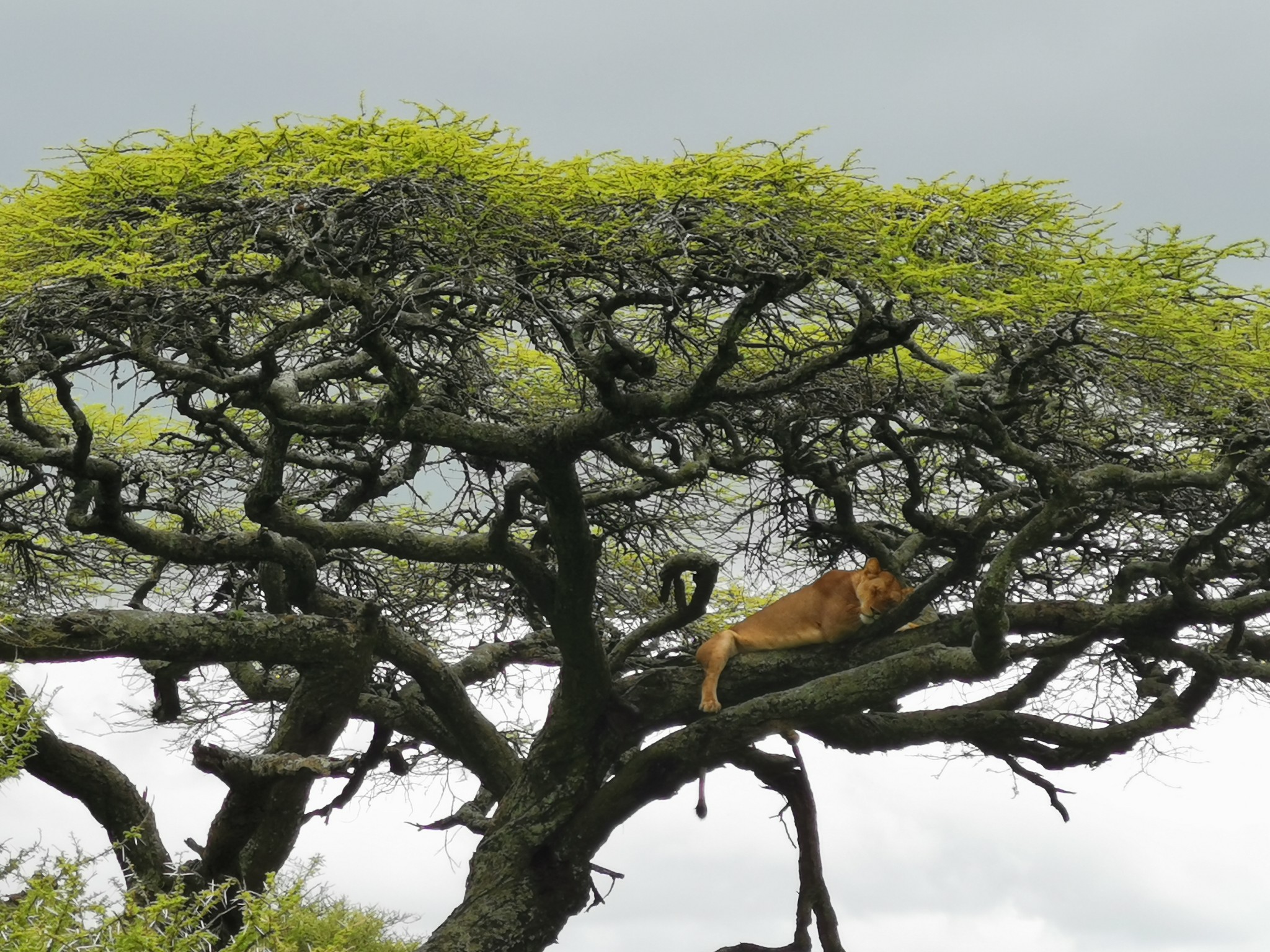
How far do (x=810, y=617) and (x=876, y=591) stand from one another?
0.70 m

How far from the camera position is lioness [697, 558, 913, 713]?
10.6 m

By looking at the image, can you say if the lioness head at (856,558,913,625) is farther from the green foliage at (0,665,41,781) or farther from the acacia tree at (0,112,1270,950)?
the green foliage at (0,665,41,781)

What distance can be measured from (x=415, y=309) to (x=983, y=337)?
12.3 ft

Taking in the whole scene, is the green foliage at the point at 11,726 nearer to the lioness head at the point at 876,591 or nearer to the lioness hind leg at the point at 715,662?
the lioness hind leg at the point at 715,662

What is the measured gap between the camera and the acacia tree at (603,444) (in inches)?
365

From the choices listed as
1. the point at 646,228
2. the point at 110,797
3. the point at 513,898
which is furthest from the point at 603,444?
the point at 110,797

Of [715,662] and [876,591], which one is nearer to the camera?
[876,591]

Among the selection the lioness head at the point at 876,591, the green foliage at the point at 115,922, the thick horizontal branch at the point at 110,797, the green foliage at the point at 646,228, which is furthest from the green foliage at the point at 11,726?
the lioness head at the point at 876,591

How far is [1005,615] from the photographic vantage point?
30.5 ft

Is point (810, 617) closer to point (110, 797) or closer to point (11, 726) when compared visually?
point (11, 726)

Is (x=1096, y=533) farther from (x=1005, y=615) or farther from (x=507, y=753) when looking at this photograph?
(x=507, y=753)

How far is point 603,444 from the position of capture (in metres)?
10.5

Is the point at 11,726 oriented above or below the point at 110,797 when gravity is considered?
below

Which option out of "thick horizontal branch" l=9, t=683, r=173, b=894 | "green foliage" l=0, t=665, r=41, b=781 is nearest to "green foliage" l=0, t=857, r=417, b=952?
"green foliage" l=0, t=665, r=41, b=781
